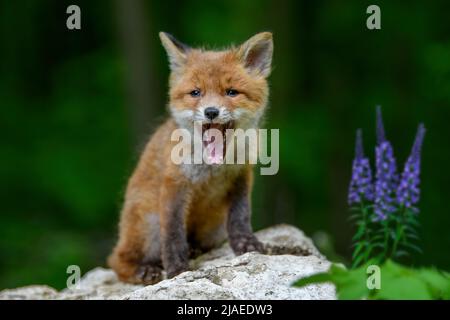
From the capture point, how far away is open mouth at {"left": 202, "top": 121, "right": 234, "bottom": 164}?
20.5 ft

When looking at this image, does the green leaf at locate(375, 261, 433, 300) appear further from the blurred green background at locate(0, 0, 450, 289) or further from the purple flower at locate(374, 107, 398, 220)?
the blurred green background at locate(0, 0, 450, 289)

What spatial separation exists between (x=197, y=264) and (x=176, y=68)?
1.66 meters

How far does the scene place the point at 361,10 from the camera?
43.8ft

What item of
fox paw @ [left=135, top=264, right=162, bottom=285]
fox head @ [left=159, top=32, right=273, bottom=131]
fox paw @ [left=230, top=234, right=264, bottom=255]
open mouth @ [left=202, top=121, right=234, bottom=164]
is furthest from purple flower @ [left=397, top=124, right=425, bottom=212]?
fox paw @ [left=135, top=264, right=162, bottom=285]

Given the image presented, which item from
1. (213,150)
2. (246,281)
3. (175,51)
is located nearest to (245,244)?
(213,150)

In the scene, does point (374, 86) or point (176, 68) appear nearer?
point (176, 68)

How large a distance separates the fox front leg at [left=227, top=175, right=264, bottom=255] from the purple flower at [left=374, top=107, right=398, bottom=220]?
41.2 inches

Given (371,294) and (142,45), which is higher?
(142,45)

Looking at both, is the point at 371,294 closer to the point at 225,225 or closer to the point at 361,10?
the point at 225,225

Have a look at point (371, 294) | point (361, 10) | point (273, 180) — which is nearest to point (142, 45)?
point (273, 180)

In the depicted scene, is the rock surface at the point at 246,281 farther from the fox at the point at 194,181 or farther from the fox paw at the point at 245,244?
the fox at the point at 194,181

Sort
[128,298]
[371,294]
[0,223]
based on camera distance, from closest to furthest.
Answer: [371,294]
[128,298]
[0,223]

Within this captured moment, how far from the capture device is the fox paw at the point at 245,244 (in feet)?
20.6

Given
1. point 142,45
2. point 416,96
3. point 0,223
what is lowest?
point 0,223
